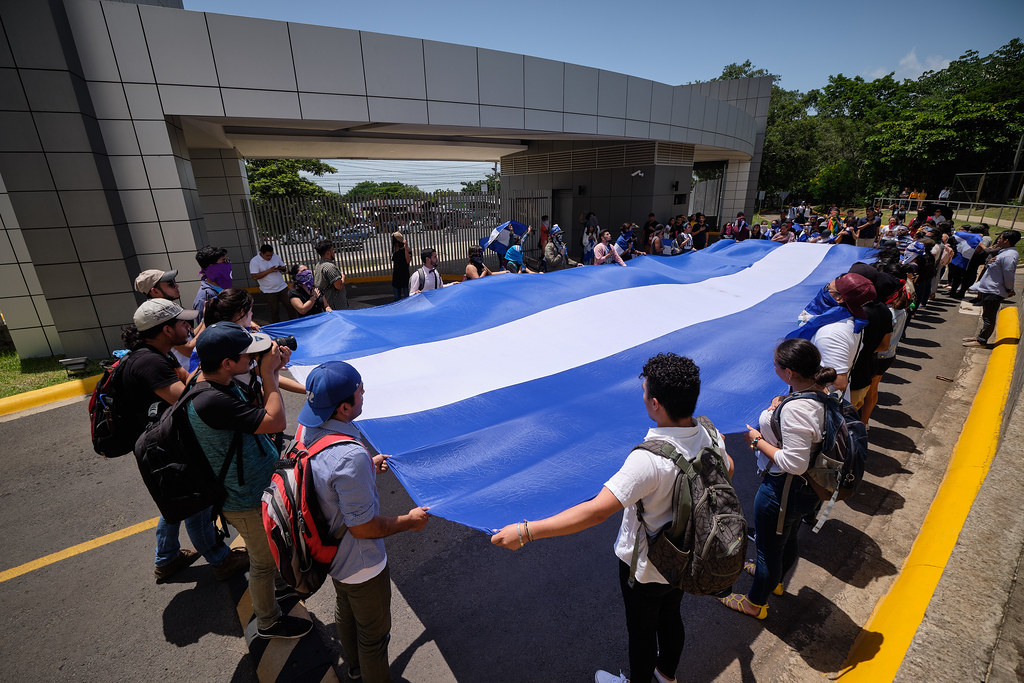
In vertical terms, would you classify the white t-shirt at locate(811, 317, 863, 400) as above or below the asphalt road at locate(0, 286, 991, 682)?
above

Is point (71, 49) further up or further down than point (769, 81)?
further down

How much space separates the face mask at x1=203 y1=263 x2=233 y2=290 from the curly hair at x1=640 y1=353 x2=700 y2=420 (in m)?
5.19

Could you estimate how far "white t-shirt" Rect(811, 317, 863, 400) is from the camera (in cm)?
291

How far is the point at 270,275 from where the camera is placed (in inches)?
305

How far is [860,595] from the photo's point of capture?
310cm

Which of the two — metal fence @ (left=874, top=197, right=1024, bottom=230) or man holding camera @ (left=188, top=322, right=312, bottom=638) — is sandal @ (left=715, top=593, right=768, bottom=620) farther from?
metal fence @ (left=874, top=197, right=1024, bottom=230)

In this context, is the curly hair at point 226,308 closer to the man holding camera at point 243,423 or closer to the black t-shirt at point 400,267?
the man holding camera at point 243,423

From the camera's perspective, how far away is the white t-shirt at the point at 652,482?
5.90ft

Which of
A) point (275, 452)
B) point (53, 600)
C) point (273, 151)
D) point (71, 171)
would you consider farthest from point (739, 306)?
point (273, 151)

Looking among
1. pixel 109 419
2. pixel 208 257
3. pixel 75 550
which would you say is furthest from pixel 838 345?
pixel 208 257

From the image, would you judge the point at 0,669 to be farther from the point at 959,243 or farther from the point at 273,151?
the point at 959,243

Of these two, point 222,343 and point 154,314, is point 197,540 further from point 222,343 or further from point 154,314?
point 222,343

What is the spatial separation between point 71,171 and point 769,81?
28.0 m

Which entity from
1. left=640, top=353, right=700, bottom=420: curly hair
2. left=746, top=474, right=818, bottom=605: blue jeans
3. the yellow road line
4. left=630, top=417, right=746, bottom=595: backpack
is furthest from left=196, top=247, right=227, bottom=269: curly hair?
left=746, top=474, right=818, bottom=605: blue jeans
